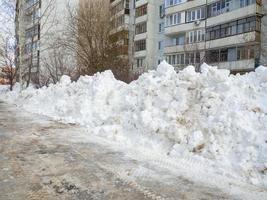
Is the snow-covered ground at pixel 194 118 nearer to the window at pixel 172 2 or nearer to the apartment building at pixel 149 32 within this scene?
the window at pixel 172 2

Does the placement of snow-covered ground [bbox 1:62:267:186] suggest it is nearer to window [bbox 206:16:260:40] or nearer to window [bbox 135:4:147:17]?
window [bbox 206:16:260:40]

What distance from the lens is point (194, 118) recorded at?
7.78m

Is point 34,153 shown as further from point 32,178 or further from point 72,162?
point 32,178

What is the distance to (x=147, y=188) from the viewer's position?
479 cm

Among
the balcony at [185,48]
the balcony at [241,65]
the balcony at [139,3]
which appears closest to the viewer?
the balcony at [241,65]

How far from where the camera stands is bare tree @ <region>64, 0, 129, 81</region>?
81.1ft

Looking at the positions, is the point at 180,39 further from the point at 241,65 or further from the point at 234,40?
the point at 241,65

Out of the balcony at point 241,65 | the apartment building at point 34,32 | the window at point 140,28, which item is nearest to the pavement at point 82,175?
the apartment building at point 34,32

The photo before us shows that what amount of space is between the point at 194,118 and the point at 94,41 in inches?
768

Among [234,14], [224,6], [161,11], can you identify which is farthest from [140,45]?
[234,14]

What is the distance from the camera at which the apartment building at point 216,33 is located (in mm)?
32438

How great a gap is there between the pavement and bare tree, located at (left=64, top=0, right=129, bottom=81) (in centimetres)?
1611

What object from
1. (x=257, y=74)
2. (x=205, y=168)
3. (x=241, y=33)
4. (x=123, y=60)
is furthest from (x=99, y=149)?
(x=241, y=33)

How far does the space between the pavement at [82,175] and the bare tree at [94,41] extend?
16.1 meters
